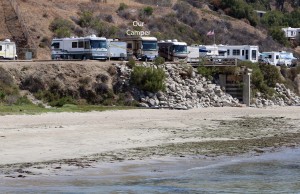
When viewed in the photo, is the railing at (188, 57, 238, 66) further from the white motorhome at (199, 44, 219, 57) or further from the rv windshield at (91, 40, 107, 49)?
the rv windshield at (91, 40, 107, 49)

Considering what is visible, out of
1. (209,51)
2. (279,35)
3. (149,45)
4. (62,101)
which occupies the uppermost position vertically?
(279,35)

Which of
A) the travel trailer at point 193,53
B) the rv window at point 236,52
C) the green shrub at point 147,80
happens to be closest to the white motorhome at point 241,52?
the rv window at point 236,52

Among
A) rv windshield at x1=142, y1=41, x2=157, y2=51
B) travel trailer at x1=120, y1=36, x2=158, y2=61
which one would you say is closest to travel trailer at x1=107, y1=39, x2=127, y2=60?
travel trailer at x1=120, y1=36, x2=158, y2=61

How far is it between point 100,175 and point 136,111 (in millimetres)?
19572

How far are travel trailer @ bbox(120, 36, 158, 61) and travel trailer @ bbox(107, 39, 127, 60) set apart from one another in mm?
1306

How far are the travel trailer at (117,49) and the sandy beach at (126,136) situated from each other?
1159cm

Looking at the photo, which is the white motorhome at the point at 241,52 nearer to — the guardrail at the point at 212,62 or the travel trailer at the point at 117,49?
the guardrail at the point at 212,62

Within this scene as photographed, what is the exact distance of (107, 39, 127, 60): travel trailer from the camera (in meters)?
52.9

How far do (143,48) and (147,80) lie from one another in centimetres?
854

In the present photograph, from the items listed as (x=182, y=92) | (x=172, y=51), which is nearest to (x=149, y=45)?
(x=172, y=51)

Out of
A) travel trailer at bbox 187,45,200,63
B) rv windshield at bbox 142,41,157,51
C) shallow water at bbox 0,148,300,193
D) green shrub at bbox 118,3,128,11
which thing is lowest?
shallow water at bbox 0,148,300,193

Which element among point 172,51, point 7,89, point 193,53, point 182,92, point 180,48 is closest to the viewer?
point 7,89

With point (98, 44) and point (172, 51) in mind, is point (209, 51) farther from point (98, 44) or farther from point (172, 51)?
point (98, 44)

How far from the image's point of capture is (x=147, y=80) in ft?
155
